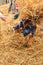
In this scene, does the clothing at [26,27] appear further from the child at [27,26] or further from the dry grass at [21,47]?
the dry grass at [21,47]

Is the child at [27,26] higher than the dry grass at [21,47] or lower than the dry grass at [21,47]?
higher

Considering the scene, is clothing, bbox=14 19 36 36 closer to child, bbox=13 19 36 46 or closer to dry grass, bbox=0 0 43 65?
child, bbox=13 19 36 46

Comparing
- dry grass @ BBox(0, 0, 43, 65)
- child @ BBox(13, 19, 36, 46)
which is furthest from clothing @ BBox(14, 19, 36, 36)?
dry grass @ BBox(0, 0, 43, 65)

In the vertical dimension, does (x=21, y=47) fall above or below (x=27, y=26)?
below

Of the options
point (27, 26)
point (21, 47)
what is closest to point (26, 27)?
point (27, 26)

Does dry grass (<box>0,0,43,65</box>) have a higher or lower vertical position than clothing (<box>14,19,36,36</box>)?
lower

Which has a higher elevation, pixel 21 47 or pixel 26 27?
pixel 26 27

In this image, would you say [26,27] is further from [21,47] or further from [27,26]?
[21,47]

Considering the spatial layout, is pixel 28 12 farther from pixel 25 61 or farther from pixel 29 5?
pixel 25 61

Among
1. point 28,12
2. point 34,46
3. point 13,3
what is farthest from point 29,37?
point 13,3

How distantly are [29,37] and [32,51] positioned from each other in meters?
0.15

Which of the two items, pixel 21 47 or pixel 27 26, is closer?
pixel 27 26

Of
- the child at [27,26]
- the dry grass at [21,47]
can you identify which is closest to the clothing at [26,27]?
the child at [27,26]

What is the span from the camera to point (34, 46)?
203cm
